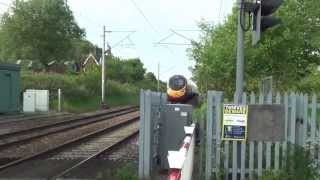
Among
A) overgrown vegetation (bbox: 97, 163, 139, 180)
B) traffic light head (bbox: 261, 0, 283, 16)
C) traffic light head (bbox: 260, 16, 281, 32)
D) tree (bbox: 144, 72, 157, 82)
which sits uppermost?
tree (bbox: 144, 72, 157, 82)

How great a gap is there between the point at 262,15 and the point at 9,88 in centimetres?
3167

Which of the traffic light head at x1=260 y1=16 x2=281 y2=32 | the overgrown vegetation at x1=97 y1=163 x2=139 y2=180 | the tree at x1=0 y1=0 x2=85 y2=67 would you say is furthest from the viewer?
the tree at x1=0 y1=0 x2=85 y2=67

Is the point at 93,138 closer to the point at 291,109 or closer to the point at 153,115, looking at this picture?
the point at 153,115

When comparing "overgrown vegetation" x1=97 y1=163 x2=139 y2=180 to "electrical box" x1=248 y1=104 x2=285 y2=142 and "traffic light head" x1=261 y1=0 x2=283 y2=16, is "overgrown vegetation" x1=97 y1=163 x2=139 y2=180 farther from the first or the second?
"traffic light head" x1=261 y1=0 x2=283 y2=16

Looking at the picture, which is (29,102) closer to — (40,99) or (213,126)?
(40,99)

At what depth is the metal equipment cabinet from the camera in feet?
132

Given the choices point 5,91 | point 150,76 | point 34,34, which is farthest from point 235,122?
point 150,76

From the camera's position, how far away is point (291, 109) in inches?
449

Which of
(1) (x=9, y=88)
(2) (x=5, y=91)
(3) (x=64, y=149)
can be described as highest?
(1) (x=9, y=88)

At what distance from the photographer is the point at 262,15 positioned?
11.0 meters

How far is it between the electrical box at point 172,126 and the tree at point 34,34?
261ft

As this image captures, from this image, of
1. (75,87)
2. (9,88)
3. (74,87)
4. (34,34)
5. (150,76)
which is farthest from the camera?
(150,76)

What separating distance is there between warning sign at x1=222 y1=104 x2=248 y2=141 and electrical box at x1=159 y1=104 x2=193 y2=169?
2039mm

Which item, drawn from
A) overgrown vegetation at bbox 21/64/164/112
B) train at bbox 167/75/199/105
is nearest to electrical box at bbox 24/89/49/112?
overgrown vegetation at bbox 21/64/164/112
